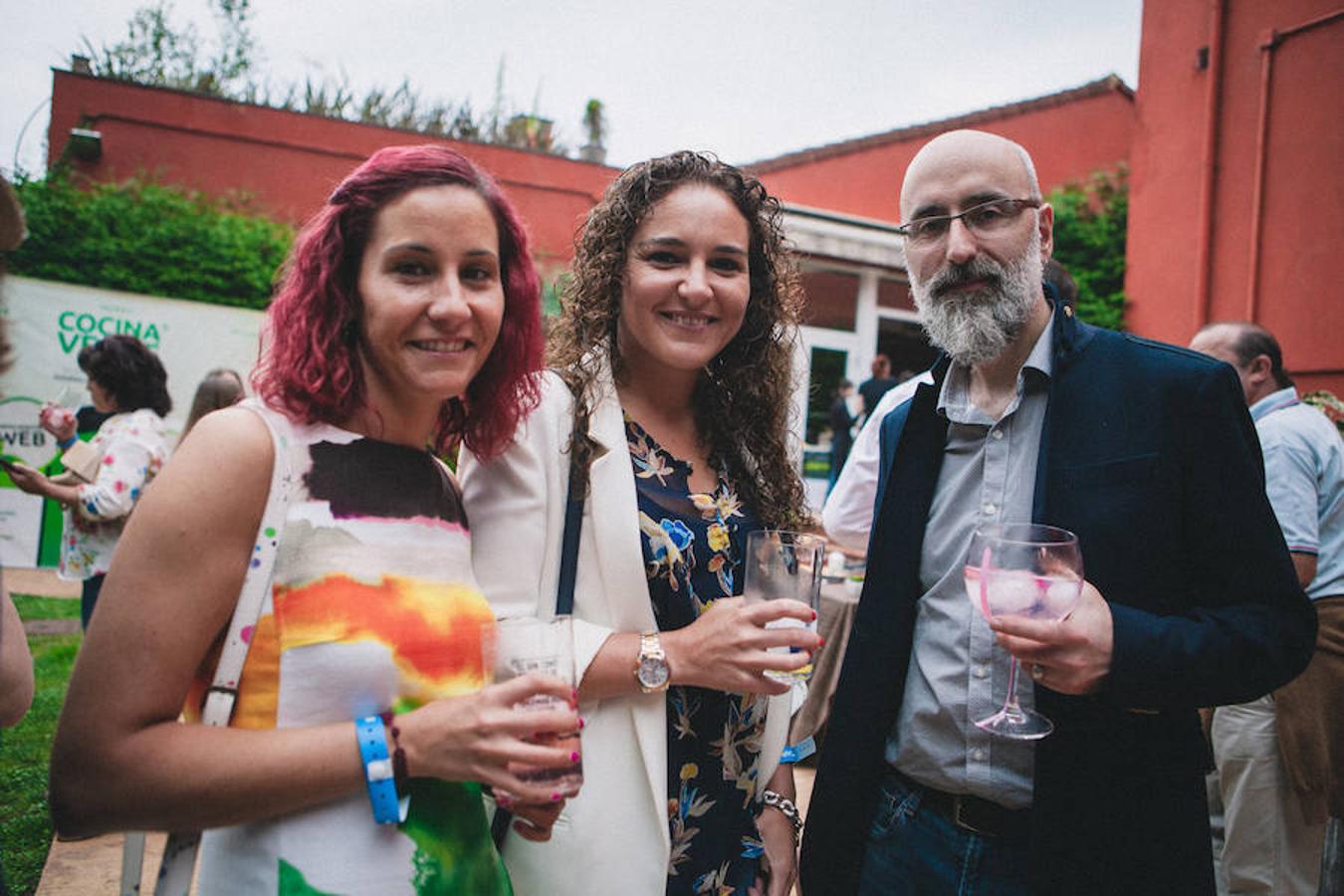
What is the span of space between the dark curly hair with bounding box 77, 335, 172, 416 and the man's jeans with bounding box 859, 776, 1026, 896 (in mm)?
4197

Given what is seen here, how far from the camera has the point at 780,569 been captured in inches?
57.7

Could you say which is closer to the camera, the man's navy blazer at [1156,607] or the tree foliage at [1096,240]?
the man's navy blazer at [1156,607]

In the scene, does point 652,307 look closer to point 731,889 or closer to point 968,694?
point 968,694

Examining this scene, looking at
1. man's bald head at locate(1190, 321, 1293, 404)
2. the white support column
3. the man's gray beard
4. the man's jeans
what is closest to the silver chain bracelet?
the man's jeans

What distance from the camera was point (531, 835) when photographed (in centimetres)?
135

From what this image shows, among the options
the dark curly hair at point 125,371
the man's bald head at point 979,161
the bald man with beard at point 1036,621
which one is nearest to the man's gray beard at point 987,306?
the bald man with beard at point 1036,621

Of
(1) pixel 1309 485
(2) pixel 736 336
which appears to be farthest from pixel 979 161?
(1) pixel 1309 485

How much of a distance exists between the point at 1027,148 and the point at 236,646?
37.6ft

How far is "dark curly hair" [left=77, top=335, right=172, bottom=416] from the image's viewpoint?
425 centimetres

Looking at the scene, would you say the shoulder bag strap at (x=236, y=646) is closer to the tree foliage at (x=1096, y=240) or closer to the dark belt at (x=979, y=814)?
the dark belt at (x=979, y=814)

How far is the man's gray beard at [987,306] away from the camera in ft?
5.86

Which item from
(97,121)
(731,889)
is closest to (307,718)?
(731,889)

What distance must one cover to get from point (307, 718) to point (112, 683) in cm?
24

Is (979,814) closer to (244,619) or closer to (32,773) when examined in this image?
(244,619)
